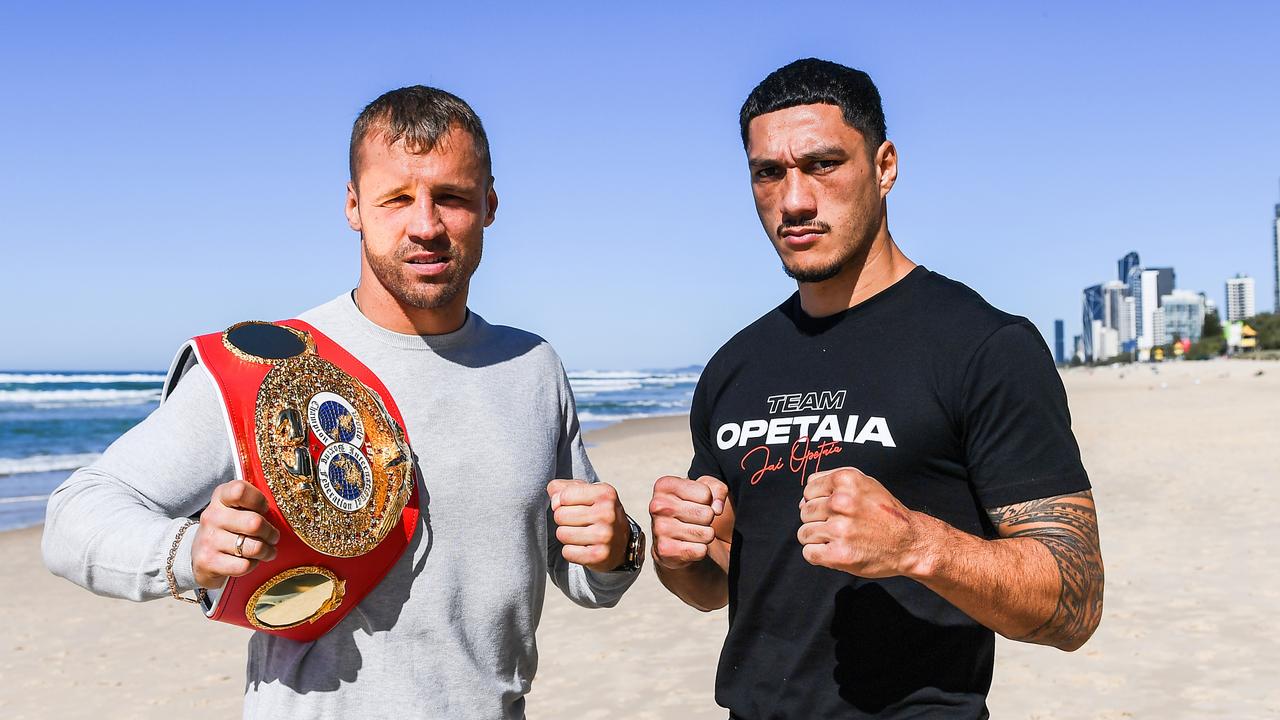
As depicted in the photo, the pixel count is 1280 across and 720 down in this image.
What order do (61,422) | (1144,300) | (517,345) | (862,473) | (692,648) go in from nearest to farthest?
(862,473) < (517,345) < (692,648) < (61,422) < (1144,300)

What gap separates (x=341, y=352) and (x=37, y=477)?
20.0 metres

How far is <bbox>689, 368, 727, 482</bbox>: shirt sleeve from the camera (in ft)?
9.27

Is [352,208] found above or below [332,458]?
above

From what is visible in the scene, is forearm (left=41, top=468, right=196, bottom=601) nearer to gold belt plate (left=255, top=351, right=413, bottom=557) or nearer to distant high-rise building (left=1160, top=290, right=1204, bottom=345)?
gold belt plate (left=255, top=351, right=413, bottom=557)

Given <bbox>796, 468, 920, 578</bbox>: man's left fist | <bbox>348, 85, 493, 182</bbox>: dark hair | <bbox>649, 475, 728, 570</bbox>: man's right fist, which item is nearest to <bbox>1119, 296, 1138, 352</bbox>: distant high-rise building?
<bbox>649, 475, 728, 570</bbox>: man's right fist

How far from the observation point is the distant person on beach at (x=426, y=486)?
2.14m

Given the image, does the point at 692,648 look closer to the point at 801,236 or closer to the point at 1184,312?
the point at 801,236

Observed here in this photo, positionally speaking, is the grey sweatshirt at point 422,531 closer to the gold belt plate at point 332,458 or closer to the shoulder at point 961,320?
the gold belt plate at point 332,458

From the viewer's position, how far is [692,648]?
286 inches

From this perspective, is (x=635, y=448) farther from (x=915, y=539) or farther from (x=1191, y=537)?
(x=915, y=539)

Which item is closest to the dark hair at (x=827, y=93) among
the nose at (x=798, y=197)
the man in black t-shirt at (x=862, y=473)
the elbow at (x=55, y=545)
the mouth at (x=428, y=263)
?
the man in black t-shirt at (x=862, y=473)

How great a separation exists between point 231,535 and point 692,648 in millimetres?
5758

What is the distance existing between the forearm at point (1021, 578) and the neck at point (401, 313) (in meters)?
1.33

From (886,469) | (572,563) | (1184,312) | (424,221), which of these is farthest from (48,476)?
(1184,312)
